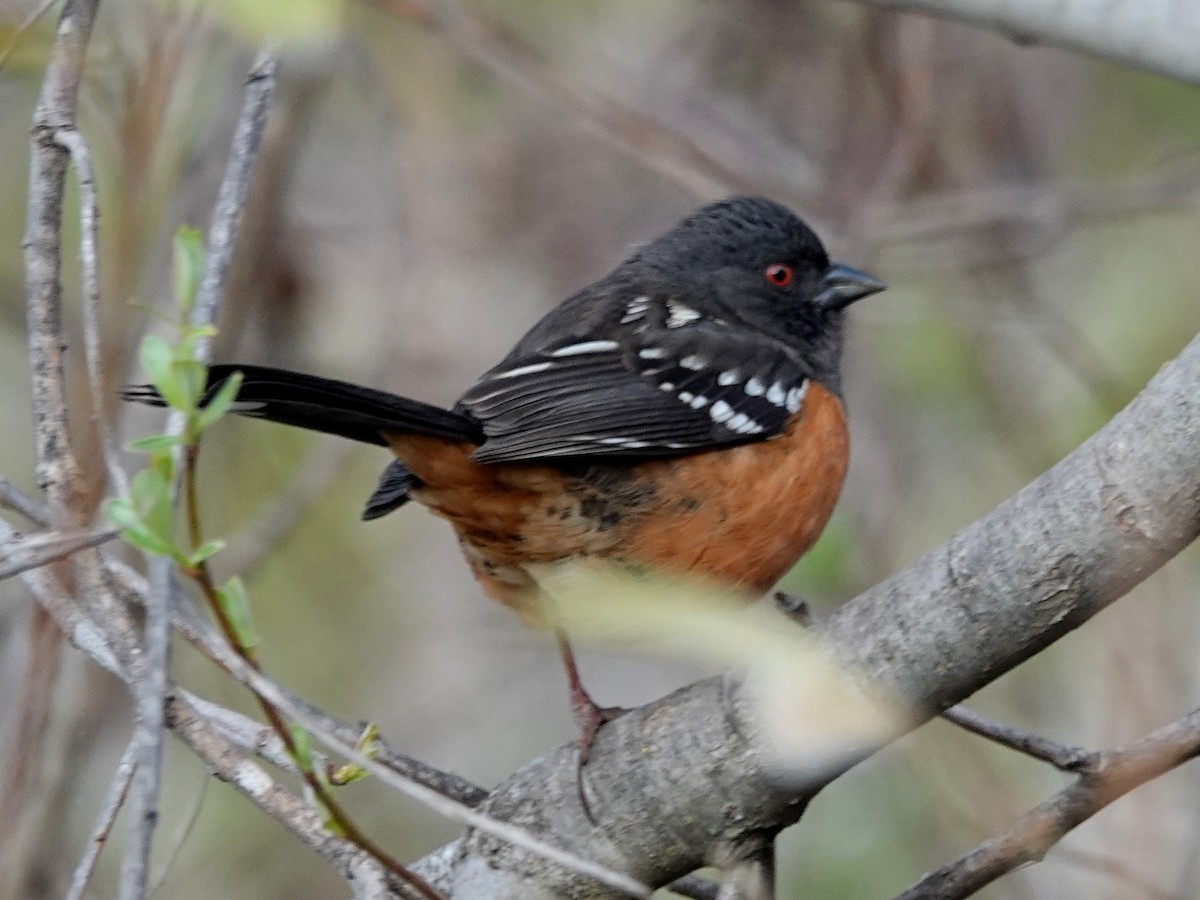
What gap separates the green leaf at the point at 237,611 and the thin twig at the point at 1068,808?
0.72 metres

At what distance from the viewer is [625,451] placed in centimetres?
228

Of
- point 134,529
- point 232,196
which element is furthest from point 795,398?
point 134,529

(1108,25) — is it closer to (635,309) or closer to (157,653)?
(635,309)

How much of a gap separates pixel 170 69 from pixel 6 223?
6.02 feet

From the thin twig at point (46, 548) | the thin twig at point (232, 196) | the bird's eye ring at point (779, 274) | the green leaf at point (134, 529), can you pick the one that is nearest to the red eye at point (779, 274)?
the bird's eye ring at point (779, 274)

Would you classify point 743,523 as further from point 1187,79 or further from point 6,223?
point 6,223

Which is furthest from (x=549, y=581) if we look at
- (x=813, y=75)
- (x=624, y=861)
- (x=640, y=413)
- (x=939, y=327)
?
(x=813, y=75)

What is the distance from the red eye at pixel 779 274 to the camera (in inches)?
114

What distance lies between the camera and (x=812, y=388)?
8.54ft

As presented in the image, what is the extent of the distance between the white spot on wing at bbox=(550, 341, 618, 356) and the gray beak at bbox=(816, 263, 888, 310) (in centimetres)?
56

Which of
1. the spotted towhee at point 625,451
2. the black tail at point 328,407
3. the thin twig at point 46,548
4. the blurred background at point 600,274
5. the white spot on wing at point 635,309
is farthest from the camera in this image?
the blurred background at point 600,274

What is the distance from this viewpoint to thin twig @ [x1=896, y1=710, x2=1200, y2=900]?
1.32 metres

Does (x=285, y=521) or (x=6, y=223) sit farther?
(x=6, y=223)

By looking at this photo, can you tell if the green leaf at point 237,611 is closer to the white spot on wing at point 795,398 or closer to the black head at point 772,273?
the white spot on wing at point 795,398
